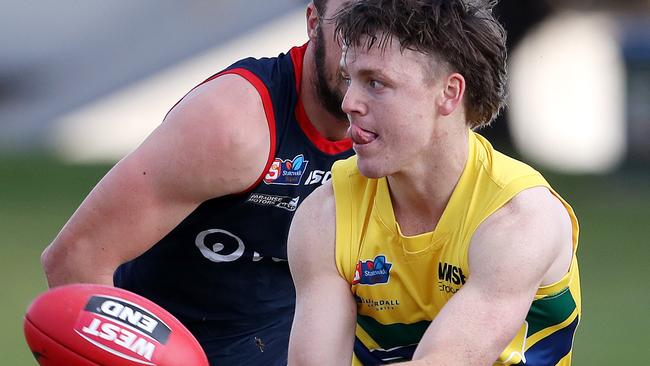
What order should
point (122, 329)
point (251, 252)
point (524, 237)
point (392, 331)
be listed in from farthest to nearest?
point (251, 252)
point (392, 331)
point (524, 237)
point (122, 329)

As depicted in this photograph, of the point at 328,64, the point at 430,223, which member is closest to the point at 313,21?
the point at 328,64

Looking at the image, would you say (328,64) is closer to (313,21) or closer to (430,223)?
(313,21)

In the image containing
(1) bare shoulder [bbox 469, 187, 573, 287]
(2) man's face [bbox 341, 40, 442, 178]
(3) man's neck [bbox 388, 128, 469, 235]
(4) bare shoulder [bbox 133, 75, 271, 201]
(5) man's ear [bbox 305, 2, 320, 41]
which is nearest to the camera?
(1) bare shoulder [bbox 469, 187, 573, 287]

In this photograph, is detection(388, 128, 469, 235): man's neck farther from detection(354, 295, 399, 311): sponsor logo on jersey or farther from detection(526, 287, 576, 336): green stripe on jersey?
detection(526, 287, 576, 336): green stripe on jersey

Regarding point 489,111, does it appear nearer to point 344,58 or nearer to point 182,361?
point 344,58

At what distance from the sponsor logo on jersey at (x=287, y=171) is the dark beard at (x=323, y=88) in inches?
8.5

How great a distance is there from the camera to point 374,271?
3.88 m

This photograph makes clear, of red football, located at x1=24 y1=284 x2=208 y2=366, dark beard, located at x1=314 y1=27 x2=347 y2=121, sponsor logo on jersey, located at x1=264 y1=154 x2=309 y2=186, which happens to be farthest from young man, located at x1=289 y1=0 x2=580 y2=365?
dark beard, located at x1=314 y1=27 x2=347 y2=121

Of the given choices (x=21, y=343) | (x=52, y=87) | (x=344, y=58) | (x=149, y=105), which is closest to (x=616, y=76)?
(x=149, y=105)

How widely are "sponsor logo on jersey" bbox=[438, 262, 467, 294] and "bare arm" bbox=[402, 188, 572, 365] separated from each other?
0.29 ft

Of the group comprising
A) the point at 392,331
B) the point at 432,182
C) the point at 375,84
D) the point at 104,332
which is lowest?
the point at 392,331

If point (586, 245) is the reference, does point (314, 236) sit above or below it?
above

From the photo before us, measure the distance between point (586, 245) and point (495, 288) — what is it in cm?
694

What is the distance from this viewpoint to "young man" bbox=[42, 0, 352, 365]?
4.38 m
